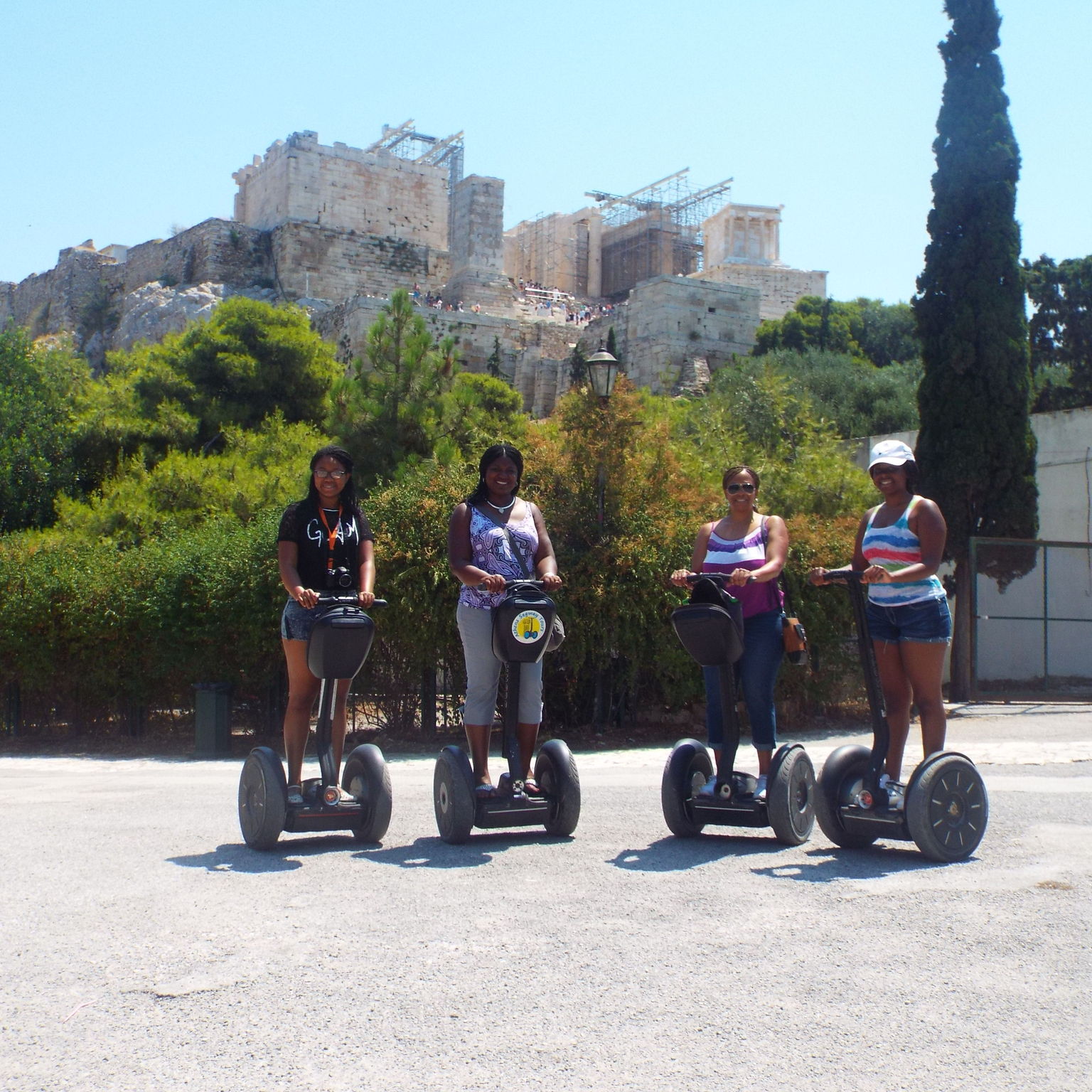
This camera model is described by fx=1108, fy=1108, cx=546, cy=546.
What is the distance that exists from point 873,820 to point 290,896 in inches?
84.6

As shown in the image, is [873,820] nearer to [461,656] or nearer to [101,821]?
[101,821]

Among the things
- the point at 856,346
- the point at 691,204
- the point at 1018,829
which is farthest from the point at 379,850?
the point at 691,204

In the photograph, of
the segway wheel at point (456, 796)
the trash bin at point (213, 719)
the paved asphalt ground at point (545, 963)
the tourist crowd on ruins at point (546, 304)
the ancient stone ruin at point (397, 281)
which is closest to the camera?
the paved asphalt ground at point (545, 963)

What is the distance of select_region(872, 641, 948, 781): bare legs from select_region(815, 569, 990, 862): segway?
0.29ft

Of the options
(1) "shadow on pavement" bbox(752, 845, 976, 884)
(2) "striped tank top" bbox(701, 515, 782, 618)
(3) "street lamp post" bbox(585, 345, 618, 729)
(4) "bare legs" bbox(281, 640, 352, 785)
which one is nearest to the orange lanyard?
(4) "bare legs" bbox(281, 640, 352, 785)

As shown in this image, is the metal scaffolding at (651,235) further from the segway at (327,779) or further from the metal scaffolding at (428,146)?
the segway at (327,779)

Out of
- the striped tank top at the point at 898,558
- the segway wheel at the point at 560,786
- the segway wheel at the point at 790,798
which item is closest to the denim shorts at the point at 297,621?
the segway wheel at the point at 560,786

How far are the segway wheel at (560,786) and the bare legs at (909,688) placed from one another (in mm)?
1251

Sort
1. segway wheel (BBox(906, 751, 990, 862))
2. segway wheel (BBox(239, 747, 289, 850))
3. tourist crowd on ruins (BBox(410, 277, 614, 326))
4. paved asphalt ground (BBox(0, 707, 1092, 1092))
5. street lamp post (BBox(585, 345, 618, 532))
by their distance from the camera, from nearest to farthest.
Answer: paved asphalt ground (BBox(0, 707, 1092, 1092)) < segway wheel (BBox(906, 751, 990, 862)) < segway wheel (BBox(239, 747, 289, 850)) < street lamp post (BBox(585, 345, 618, 532)) < tourist crowd on ruins (BBox(410, 277, 614, 326))

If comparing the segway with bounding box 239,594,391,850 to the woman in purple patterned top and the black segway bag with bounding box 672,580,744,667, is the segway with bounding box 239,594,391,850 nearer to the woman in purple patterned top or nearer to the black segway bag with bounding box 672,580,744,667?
the woman in purple patterned top

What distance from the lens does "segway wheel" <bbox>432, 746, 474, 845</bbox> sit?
4.42m

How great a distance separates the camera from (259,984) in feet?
9.18

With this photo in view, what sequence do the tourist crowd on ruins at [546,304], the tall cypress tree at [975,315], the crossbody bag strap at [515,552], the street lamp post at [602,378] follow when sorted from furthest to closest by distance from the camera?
the tourist crowd on ruins at [546,304] < the tall cypress tree at [975,315] < the street lamp post at [602,378] < the crossbody bag strap at [515,552]

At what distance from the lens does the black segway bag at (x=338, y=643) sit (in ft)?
14.1
